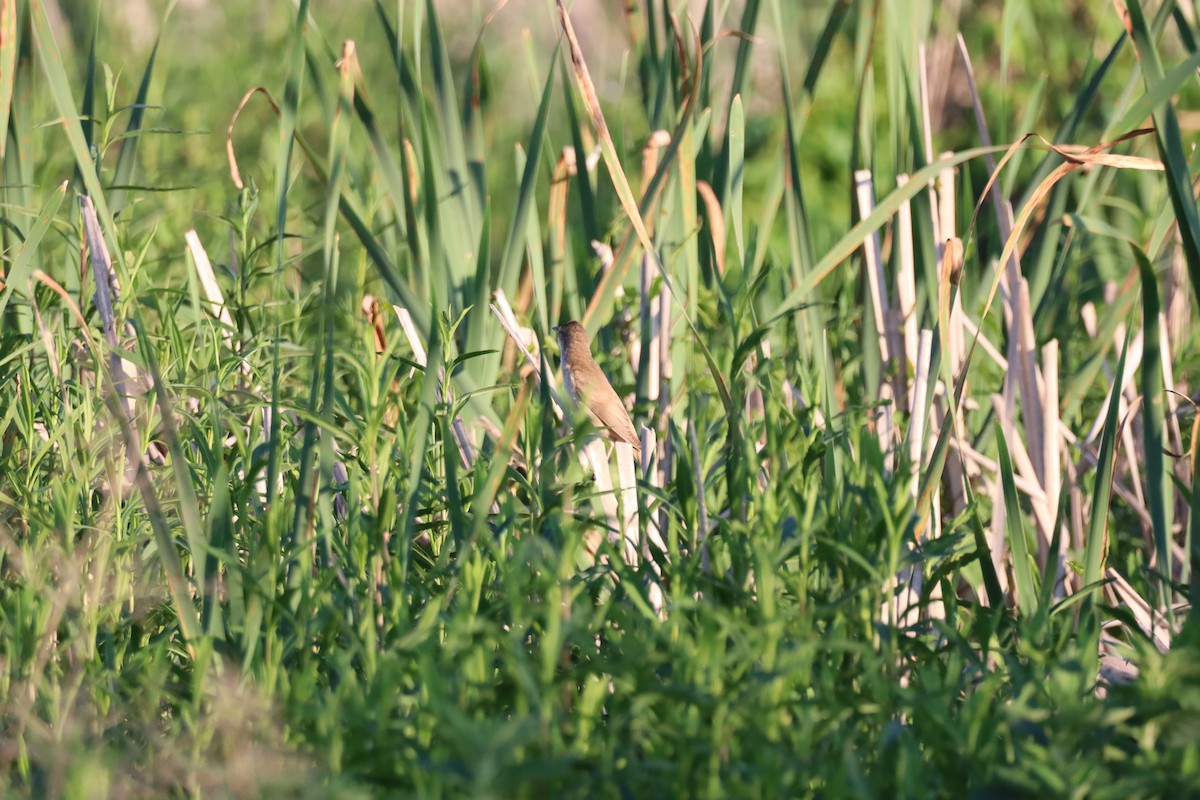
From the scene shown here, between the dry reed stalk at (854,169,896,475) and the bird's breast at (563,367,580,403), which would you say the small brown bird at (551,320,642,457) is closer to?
the bird's breast at (563,367,580,403)

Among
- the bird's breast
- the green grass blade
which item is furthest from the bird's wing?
the green grass blade

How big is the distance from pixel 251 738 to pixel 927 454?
1.63m

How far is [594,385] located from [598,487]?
0.35 m

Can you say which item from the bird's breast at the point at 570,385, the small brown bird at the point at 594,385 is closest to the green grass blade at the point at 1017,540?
the small brown bird at the point at 594,385

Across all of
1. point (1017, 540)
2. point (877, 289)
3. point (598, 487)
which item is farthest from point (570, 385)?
point (1017, 540)

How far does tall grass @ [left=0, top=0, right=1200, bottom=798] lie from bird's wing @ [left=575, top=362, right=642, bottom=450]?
0.06m

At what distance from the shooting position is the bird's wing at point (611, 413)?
9.40ft

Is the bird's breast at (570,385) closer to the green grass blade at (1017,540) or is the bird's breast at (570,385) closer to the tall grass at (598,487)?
the tall grass at (598,487)

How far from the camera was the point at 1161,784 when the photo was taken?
1627 millimetres

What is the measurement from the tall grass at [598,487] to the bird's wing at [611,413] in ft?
0.20

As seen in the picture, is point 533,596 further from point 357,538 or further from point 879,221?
point 879,221

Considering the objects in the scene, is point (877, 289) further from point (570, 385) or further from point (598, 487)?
point (598, 487)

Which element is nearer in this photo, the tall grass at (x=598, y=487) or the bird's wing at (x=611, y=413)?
the tall grass at (x=598, y=487)

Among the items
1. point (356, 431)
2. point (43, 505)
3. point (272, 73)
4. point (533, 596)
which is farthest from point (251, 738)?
point (272, 73)
